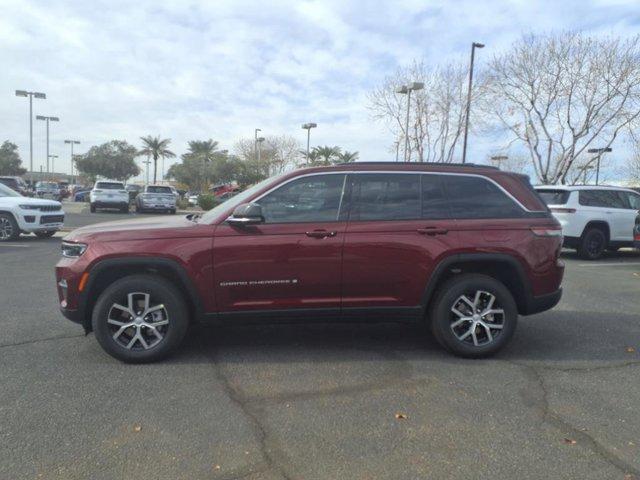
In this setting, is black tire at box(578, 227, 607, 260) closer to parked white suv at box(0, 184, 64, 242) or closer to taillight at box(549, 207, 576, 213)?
taillight at box(549, 207, 576, 213)

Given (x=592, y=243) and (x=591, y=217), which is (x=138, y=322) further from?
(x=592, y=243)

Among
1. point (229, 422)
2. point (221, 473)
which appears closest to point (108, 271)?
point (229, 422)

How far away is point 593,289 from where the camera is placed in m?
8.20

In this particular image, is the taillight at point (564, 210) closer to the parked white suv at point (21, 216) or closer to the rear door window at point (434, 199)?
the rear door window at point (434, 199)

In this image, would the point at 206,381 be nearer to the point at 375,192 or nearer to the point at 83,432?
the point at 83,432

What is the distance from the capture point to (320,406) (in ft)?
12.3

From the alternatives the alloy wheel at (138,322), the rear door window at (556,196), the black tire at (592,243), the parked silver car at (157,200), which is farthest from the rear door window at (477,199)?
the parked silver car at (157,200)

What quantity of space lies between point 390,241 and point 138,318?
88.4 inches

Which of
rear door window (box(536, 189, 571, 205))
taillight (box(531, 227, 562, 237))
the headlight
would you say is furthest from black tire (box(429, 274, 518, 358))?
rear door window (box(536, 189, 571, 205))

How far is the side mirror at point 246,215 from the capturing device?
439 centimetres

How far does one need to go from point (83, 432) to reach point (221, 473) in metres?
1.04

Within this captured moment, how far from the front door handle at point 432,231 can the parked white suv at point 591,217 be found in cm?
809

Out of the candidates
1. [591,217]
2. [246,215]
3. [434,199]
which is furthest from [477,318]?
[591,217]

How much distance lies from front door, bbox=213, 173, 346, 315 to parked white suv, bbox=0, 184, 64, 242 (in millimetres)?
10583
